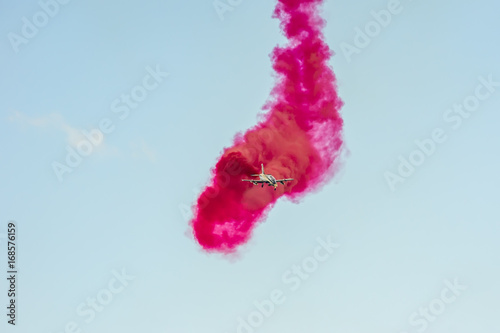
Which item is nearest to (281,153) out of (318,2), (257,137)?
(257,137)

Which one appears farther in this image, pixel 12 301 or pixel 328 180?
pixel 328 180

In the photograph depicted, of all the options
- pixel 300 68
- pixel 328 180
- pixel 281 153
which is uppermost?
pixel 300 68

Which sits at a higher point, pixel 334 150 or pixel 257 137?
pixel 257 137

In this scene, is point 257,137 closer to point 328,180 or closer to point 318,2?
point 328,180

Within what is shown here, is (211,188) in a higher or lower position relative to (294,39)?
lower

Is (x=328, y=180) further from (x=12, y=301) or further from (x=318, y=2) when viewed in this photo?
(x=12, y=301)

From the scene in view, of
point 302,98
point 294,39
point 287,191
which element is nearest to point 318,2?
point 294,39

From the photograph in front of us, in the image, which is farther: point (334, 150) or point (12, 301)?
point (334, 150)

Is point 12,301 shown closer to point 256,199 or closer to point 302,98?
point 256,199
